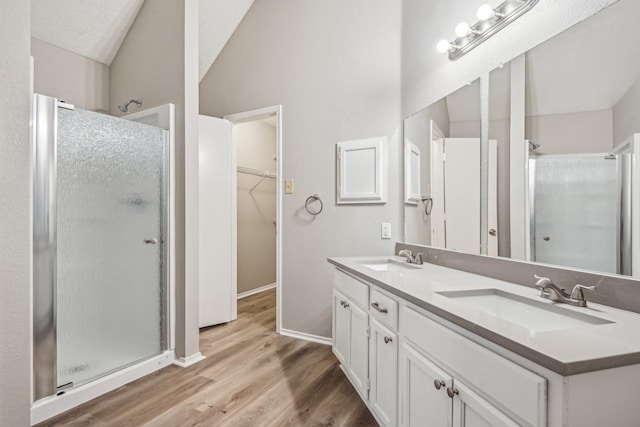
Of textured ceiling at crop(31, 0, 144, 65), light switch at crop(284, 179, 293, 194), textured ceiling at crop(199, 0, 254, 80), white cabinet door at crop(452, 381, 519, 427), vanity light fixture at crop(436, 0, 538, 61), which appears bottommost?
white cabinet door at crop(452, 381, 519, 427)

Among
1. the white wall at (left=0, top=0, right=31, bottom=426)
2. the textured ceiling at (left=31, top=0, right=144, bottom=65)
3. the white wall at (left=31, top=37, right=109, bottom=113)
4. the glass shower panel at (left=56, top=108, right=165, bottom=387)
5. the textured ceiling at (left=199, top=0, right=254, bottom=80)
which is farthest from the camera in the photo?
the textured ceiling at (left=199, top=0, right=254, bottom=80)

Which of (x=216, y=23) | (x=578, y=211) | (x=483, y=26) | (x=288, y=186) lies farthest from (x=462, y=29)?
(x=216, y=23)

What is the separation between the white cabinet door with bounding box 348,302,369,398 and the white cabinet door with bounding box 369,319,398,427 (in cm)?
5

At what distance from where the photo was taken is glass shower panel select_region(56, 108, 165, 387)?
1.79 m

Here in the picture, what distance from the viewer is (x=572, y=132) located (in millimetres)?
1191

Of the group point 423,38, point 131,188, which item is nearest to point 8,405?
point 131,188

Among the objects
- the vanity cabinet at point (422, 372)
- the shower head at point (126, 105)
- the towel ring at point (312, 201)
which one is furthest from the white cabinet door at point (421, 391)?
the shower head at point (126, 105)

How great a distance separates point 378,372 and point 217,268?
2.02 meters

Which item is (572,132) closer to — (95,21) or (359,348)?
(359,348)

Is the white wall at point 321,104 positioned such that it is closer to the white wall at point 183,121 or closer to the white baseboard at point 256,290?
the white wall at point 183,121

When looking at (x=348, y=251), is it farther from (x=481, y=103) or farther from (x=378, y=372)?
(x=481, y=103)

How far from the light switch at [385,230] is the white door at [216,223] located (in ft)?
5.08

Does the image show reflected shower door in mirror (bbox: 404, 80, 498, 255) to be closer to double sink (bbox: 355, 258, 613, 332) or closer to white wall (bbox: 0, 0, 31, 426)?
double sink (bbox: 355, 258, 613, 332)

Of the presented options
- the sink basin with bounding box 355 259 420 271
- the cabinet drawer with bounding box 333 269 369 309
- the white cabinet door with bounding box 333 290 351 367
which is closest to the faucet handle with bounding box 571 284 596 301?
the cabinet drawer with bounding box 333 269 369 309
